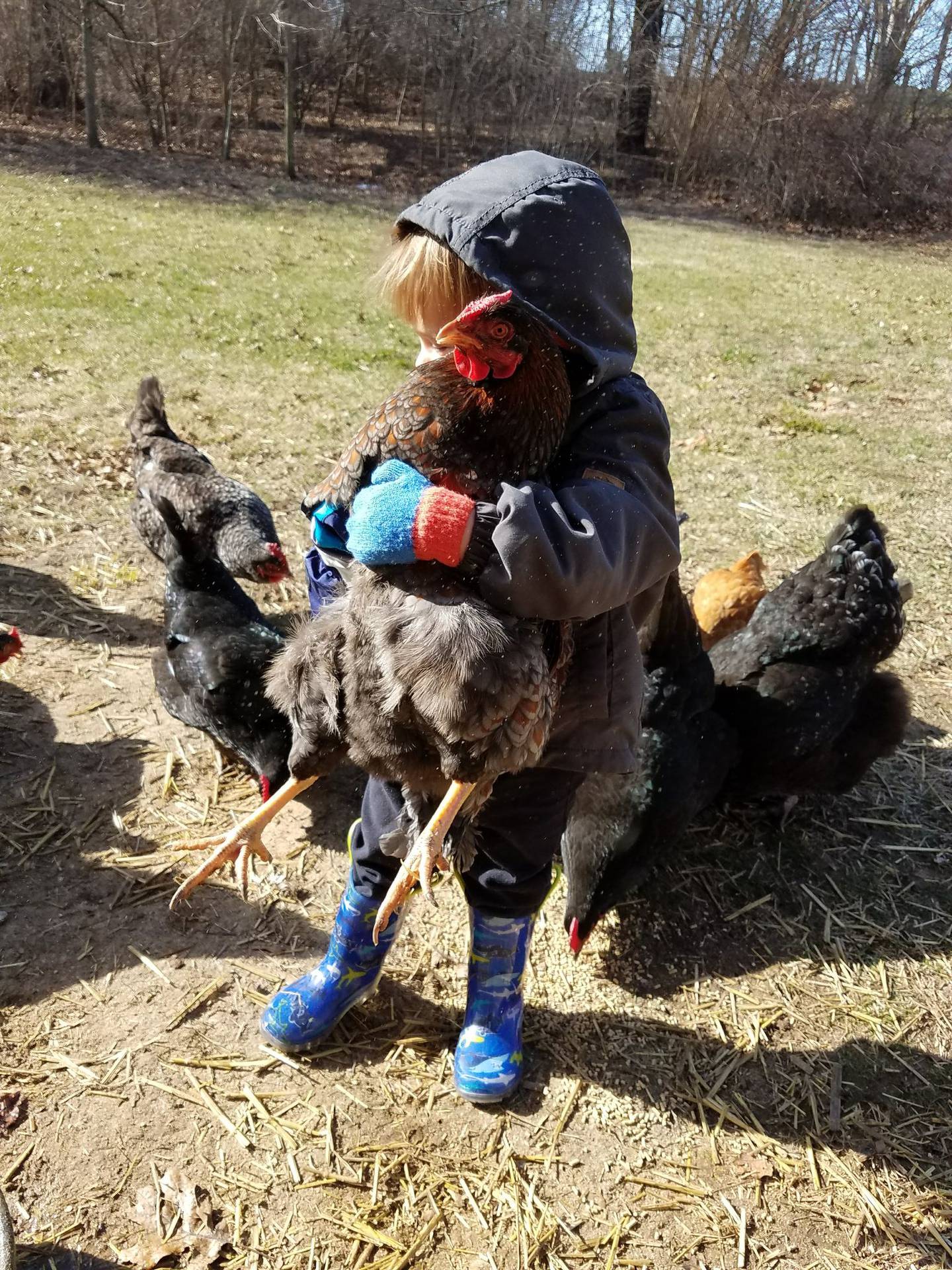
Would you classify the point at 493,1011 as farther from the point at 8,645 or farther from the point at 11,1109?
the point at 8,645

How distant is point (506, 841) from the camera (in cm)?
215

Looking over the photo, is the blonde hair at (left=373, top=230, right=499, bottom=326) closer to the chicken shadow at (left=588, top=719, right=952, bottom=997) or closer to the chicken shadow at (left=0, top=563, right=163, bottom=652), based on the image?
the chicken shadow at (left=588, top=719, right=952, bottom=997)

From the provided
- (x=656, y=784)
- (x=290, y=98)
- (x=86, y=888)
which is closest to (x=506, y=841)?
(x=656, y=784)

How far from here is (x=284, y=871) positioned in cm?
297

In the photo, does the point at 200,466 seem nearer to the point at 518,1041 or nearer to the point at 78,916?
the point at 78,916

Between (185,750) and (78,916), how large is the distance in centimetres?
86

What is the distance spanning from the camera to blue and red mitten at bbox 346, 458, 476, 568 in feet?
4.90

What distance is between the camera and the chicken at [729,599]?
4254 millimetres

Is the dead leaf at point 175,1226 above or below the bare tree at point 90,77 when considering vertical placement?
below

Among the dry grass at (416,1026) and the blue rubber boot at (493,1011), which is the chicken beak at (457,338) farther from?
the dry grass at (416,1026)

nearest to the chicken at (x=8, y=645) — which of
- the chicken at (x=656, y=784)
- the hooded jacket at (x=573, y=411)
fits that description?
the chicken at (x=656, y=784)

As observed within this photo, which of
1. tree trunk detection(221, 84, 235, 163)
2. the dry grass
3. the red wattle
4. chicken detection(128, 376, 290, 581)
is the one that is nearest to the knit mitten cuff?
the red wattle

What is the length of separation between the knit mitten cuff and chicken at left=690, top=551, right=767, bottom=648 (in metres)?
2.85

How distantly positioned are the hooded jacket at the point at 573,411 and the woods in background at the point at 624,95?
16.2 metres
